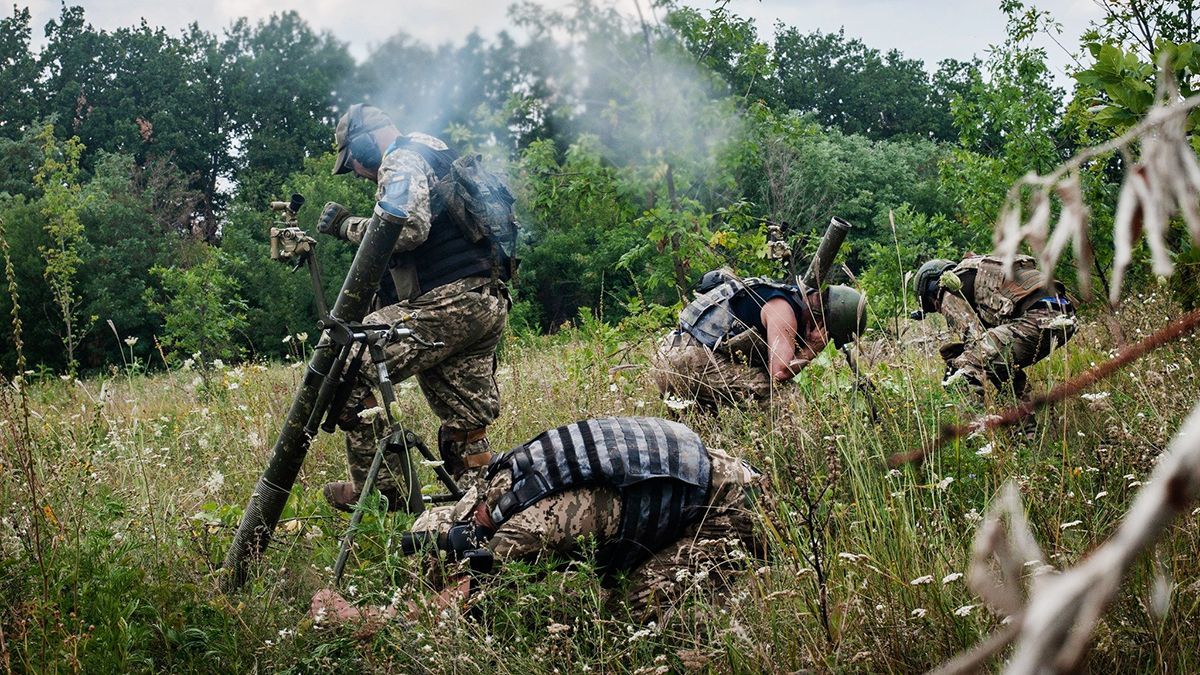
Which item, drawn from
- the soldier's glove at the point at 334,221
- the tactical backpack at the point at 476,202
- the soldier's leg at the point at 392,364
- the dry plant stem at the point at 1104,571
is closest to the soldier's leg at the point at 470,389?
the soldier's leg at the point at 392,364

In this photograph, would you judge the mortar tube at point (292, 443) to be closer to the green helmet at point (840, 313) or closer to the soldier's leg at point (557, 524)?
the soldier's leg at point (557, 524)

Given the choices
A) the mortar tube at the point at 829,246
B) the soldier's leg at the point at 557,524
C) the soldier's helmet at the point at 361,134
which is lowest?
the soldier's leg at the point at 557,524

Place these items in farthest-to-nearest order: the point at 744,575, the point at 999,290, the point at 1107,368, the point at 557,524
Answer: the point at 999,290, the point at 557,524, the point at 744,575, the point at 1107,368

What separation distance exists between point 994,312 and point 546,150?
4.79 meters

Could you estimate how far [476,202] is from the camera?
16.4 feet

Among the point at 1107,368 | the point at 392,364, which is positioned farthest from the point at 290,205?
the point at 1107,368

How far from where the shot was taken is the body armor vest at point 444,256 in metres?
5.08

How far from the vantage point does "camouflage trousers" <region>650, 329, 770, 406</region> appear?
17.1 feet

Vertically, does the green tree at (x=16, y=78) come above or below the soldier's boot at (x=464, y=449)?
above

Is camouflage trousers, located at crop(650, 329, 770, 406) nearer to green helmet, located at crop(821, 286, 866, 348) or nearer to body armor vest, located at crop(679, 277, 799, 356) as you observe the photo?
body armor vest, located at crop(679, 277, 799, 356)

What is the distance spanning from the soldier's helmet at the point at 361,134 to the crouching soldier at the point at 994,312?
2863 millimetres

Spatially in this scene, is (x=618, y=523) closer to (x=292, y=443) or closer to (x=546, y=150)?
(x=292, y=443)

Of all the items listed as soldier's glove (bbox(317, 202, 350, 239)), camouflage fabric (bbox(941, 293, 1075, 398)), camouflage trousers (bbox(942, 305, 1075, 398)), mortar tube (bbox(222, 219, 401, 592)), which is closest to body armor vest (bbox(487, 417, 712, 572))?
mortar tube (bbox(222, 219, 401, 592))

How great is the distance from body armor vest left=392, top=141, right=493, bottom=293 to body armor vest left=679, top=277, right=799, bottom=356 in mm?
1180
